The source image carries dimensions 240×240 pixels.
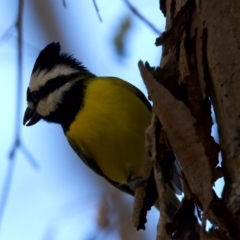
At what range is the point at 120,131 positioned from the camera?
2.29 m

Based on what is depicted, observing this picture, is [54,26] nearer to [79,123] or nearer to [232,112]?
[79,123]

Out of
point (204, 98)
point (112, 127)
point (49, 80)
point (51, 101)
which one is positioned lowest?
point (204, 98)

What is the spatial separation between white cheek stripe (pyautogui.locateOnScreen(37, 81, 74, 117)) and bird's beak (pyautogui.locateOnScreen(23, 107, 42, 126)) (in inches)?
1.4

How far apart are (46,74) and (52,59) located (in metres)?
0.08

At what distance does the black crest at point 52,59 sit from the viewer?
8.71 ft

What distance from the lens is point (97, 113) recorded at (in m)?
2.33

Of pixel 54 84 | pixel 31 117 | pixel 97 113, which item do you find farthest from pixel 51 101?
pixel 97 113

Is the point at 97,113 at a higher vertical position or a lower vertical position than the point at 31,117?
lower

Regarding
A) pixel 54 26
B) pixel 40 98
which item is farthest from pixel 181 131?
pixel 54 26

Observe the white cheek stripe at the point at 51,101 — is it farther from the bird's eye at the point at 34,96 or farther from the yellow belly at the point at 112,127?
the yellow belly at the point at 112,127

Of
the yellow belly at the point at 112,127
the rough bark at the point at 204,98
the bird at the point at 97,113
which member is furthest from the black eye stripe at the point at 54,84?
the rough bark at the point at 204,98

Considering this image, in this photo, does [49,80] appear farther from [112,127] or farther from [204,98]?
[204,98]

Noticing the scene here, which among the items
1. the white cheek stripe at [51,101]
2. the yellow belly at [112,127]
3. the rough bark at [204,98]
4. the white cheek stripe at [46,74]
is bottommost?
the rough bark at [204,98]

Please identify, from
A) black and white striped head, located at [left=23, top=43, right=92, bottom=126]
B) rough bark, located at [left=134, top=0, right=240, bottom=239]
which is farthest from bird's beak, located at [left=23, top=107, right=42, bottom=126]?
rough bark, located at [left=134, top=0, right=240, bottom=239]
